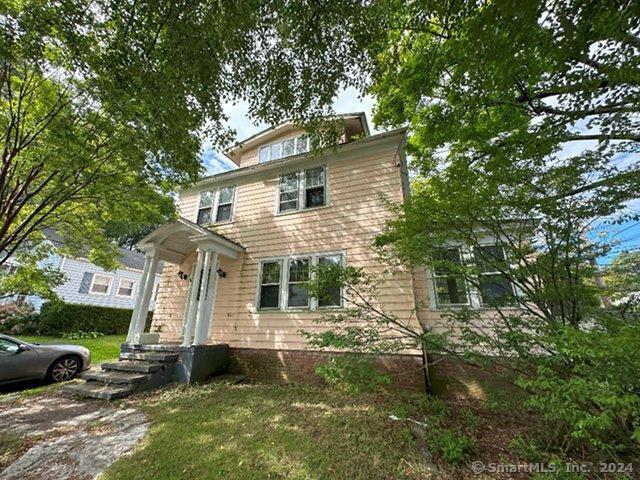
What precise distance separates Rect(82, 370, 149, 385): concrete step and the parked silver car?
4.94 feet

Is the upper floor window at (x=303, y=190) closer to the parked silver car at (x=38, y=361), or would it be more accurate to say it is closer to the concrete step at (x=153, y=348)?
the concrete step at (x=153, y=348)

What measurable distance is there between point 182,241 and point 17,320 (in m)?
11.3

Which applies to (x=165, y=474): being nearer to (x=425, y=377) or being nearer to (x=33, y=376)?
(x=425, y=377)

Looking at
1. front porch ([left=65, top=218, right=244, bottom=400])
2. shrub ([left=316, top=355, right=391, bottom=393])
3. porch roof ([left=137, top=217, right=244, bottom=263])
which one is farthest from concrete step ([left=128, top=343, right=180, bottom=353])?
shrub ([left=316, top=355, right=391, bottom=393])

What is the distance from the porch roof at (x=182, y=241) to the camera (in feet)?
24.9

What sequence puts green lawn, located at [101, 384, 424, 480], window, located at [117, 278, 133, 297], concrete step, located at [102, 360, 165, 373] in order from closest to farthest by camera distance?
green lawn, located at [101, 384, 424, 480] < concrete step, located at [102, 360, 165, 373] < window, located at [117, 278, 133, 297]

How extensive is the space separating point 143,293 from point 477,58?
32.0ft

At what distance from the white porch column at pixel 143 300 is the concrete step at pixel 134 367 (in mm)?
1061

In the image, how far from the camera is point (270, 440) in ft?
12.6

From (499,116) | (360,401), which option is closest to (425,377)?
(360,401)

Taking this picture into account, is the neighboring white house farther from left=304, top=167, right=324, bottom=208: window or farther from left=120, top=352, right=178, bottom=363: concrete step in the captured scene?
left=304, top=167, right=324, bottom=208: window

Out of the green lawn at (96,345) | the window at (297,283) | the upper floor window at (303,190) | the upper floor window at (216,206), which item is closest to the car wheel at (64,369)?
the green lawn at (96,345)

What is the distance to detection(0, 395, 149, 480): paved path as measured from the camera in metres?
3.27

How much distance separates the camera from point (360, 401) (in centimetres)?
535
